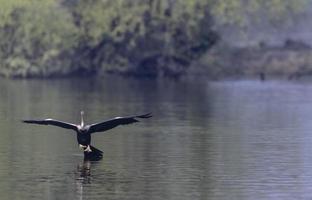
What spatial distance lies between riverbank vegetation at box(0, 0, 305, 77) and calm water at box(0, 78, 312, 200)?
17.2m

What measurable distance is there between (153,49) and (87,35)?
4.02 metres

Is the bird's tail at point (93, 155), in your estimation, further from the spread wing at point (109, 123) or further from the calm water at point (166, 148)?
the spread wing at point (109, 123)

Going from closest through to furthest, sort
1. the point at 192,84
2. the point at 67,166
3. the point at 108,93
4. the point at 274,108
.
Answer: the point at 67,166 < the point at 274,108 < the point at 108,93 < the point at 192,84

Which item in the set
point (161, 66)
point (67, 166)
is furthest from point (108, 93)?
point (67, 166)

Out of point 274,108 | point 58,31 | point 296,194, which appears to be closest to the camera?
point 296,194

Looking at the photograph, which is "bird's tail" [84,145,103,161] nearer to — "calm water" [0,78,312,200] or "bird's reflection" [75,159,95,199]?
"bird's reflection" [75,159,95,199]

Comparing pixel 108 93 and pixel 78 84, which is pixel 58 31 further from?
pixel 108 93

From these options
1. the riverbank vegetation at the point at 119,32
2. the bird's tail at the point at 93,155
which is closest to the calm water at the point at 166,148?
the bird's tail at the point at 93,155

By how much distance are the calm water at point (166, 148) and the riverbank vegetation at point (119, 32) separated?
56.5 feet

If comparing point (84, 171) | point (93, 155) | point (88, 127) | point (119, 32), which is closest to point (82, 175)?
point (84, 171)

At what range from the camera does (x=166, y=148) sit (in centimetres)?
3553

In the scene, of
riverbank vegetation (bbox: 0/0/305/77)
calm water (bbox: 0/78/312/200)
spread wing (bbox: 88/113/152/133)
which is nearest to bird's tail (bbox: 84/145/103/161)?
calm water (bbox: 0/78/312/200)

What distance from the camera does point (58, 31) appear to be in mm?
78625

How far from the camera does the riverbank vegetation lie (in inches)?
3078
